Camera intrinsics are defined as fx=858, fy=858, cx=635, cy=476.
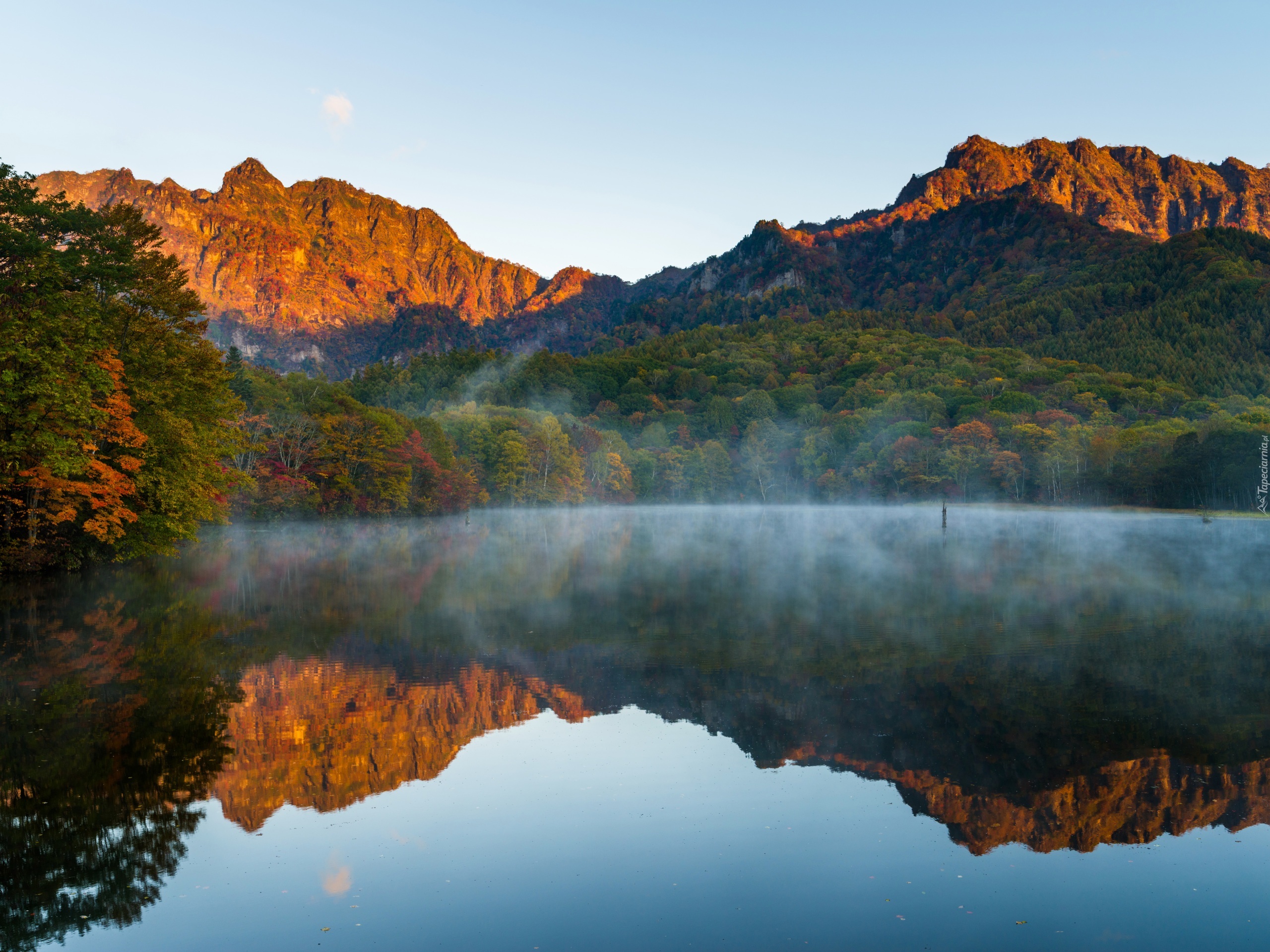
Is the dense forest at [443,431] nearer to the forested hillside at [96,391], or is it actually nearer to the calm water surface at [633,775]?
the forested hillside at [96,391]

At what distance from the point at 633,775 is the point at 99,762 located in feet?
26.4

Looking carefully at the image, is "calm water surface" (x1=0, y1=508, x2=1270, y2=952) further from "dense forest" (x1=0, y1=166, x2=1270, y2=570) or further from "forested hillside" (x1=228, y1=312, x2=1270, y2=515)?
"forested hillside" (x1=228, y1=312, x2=1270, y2=515)

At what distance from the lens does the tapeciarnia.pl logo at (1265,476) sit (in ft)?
332

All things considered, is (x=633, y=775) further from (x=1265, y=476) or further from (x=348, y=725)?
(x=1265, y=476)

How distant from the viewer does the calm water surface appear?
8.91 m

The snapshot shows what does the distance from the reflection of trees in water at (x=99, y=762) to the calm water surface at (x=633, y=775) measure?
65 millimetres

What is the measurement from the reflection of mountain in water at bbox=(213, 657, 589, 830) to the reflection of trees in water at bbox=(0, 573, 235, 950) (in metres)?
0.56

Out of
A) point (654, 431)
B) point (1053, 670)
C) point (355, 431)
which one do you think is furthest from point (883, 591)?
point (654, 431)

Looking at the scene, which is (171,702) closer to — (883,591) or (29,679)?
(29,679)

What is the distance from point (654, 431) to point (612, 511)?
48.5 m

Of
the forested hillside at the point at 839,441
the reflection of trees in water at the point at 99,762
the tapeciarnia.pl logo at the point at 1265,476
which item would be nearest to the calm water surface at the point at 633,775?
the reflection of trees in water at the point at 99,762

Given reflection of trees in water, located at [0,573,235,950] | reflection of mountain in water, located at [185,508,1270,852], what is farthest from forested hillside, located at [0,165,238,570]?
reflection of trees in water, located at [0,573,235,950]

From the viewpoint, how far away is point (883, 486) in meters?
154

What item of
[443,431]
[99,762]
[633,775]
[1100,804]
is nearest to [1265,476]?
[443,431]
